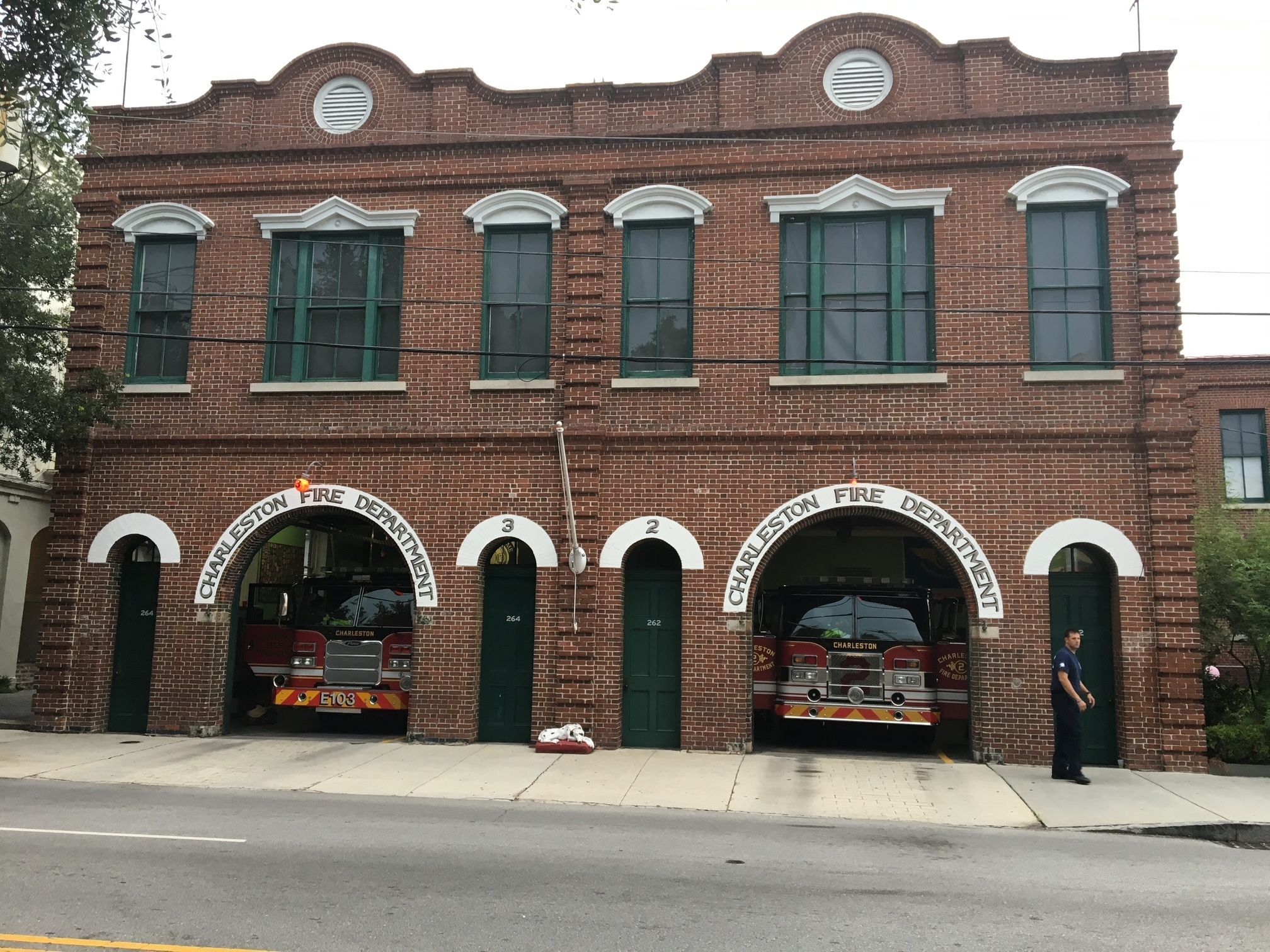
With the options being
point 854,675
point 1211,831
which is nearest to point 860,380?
point 854,675

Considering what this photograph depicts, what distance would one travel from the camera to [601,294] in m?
14.5

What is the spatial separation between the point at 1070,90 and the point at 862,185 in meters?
3.15

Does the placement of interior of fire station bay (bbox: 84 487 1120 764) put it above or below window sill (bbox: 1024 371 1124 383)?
below

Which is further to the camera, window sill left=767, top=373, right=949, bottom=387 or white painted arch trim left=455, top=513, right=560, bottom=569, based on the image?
white painted arch trim left=455, top=513, right=560, bottom=569

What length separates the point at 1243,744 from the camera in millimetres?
12617

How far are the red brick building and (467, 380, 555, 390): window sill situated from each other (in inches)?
3.4

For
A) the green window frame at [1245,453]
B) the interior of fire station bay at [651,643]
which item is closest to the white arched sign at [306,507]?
the interior of fire station bay at [651,643]

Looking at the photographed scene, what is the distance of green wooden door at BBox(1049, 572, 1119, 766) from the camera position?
1318 cm

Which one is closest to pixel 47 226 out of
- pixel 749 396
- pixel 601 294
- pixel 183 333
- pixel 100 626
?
pixel 183 333

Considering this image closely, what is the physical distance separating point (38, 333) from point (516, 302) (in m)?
7.84

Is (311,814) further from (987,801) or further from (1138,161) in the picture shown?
(1138,161)

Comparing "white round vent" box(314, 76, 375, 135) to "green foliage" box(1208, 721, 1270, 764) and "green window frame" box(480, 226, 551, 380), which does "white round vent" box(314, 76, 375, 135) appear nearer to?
"green window frame" box(480, 226, 551, 380)

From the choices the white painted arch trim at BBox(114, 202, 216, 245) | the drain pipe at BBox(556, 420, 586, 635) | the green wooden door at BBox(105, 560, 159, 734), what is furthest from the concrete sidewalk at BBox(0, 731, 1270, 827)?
the white painted arch trim at BBox(114, 202, 216, 245)

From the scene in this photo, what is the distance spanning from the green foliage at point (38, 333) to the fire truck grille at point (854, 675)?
11.2 meters
